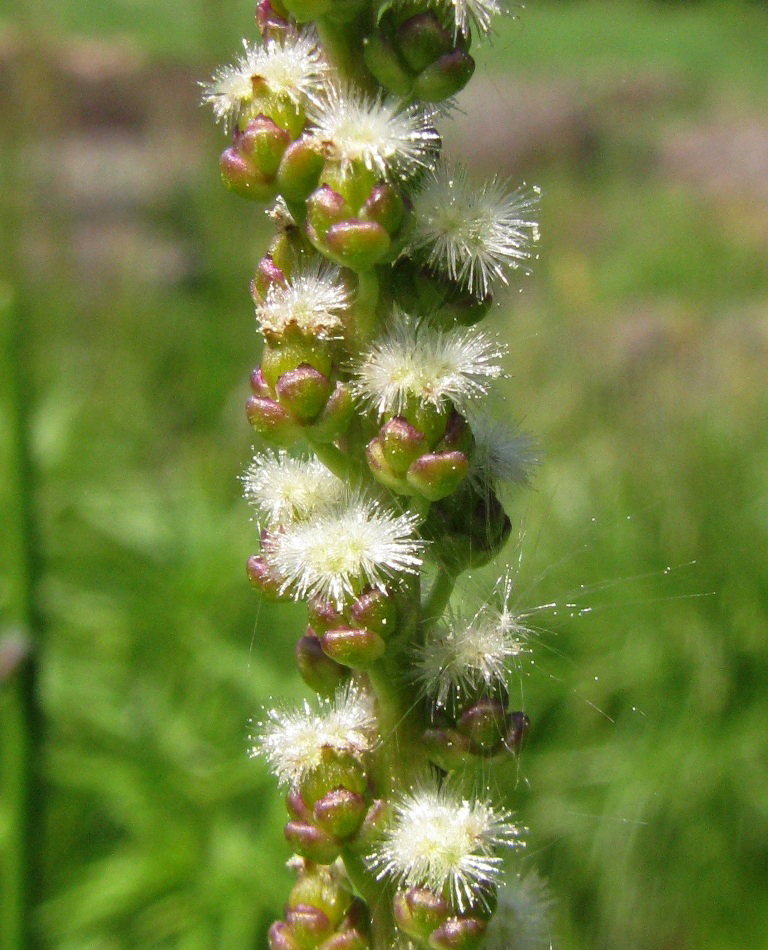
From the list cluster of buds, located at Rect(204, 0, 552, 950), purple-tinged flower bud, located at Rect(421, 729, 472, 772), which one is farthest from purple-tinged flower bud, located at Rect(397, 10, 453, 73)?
purple-tinged flower bud, located at Rect(421, 729, 472, 772)

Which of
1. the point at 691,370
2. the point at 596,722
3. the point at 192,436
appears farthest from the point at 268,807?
the point at 691,370

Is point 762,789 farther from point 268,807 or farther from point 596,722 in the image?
point 268,807

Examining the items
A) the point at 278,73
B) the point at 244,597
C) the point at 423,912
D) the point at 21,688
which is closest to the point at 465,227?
the point at 278,73

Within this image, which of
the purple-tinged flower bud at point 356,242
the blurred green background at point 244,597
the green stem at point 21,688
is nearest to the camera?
the purple-tinged flower bud at point 356,242

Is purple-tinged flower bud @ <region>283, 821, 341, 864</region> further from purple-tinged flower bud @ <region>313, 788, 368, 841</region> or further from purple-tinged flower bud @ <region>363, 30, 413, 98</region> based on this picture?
purple-tinged flower bud @ <region>363, 30, 413, 98</region>

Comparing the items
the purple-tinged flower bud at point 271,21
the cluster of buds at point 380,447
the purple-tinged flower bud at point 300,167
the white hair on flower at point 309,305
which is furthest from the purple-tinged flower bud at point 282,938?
the purple-tinged flower bud at point 271,21

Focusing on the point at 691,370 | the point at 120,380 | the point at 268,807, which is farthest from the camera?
the point at 691,370

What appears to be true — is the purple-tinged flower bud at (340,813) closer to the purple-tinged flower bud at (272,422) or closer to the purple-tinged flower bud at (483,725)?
the purple-tinged flower bud at (483,725)
